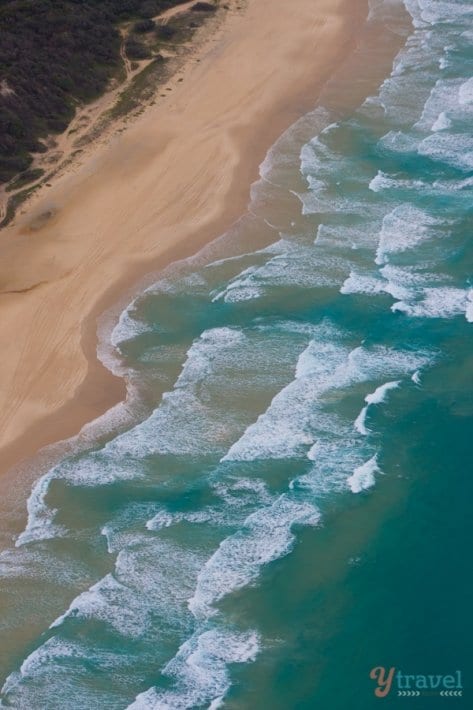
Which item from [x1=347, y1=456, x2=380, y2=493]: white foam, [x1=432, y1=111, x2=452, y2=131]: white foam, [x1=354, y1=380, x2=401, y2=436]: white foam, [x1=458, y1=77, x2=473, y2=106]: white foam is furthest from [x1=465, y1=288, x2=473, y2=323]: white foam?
[x1=458, y1=77, x2=473, y2=106]: white foam

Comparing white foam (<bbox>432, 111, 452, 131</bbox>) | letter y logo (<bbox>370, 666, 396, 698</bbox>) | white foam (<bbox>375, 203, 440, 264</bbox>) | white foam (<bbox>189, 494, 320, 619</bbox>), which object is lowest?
letter y logo (<bbox>370, 666, 396, 698</bbox>)

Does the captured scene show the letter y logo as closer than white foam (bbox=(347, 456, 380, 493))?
Yes

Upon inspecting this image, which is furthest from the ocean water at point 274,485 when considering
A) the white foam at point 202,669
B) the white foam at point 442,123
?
the white foam at point 442,123

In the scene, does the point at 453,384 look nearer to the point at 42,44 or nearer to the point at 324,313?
the point at 324,313

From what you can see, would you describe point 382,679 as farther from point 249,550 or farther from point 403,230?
point 403,230

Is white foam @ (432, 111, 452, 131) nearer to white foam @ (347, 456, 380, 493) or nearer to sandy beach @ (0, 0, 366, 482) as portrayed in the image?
sandy beach @ (0, 0, 366, 482)
